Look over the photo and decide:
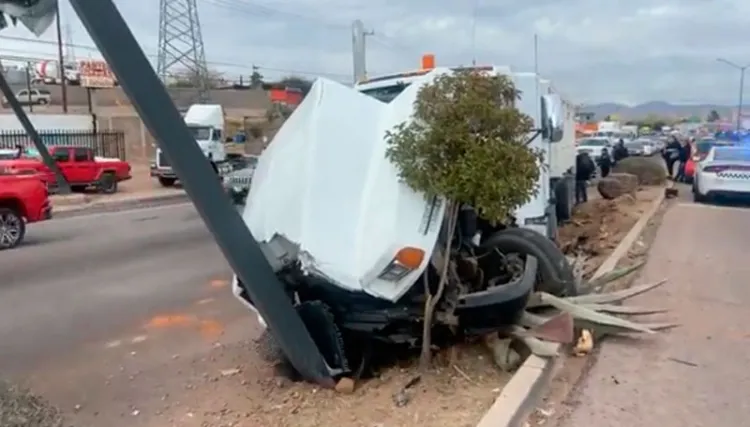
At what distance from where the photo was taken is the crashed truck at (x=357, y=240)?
217 inches

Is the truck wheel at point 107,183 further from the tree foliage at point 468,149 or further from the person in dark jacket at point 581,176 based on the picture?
the tree foliage at point 468,149

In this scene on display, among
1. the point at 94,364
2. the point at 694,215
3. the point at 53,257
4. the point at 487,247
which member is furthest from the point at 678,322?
the point at 694,215

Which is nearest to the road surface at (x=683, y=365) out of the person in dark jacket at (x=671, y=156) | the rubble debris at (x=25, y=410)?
the rubble debris at (x=25, y=410)

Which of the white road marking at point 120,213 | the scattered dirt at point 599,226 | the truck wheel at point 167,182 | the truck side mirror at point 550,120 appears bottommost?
the scattered dirt at point 599,226

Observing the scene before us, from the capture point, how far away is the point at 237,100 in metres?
65.2

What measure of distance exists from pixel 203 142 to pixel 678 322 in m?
28.0

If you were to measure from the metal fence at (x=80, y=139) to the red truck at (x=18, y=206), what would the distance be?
17.3 metres

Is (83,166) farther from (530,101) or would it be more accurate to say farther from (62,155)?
(530,101)

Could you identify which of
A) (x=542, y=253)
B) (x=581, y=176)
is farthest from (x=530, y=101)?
(x=581, y=176)

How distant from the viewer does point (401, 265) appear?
549 centimetres

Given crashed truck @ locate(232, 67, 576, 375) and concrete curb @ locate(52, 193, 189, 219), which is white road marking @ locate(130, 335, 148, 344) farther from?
concrete curb @ locate(52, 193, 189, 219)

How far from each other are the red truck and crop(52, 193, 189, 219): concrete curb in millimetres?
5403

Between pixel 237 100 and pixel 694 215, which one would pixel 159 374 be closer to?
pixel 694 215

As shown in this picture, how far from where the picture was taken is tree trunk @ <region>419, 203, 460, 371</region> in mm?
5680
